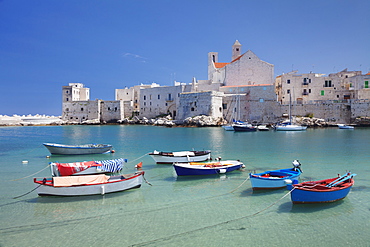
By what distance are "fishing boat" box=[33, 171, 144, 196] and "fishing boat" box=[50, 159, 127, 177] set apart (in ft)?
5.04

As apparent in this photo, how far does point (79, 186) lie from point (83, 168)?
276 cm

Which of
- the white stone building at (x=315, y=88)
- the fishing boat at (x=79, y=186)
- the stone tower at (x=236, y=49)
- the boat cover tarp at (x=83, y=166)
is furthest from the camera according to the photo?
the stone tower at (x=236, y=49)

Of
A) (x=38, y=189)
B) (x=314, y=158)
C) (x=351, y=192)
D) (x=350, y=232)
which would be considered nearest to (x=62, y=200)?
(x=38, y=189)

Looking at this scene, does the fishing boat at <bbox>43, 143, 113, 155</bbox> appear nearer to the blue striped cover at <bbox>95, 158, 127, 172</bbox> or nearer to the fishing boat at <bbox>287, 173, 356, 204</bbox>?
the blue striped cover at <bbox>95, 158, 127, 172</bbox>

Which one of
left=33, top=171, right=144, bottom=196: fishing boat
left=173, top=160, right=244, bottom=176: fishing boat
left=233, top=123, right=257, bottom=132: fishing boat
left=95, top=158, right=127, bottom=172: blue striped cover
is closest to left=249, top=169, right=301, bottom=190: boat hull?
left=173, top=160, right=244, bottom=176: fishing boat

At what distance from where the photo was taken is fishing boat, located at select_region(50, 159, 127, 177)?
10906mm

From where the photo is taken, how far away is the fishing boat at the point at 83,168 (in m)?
10.9

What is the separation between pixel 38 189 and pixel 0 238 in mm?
2907

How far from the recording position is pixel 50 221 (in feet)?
24.0

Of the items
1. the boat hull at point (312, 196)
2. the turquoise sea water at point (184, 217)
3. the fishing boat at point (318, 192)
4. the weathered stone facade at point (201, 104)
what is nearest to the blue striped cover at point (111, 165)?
the turquoise sea water at point (184, 217)

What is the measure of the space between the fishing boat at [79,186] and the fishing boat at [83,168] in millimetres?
1536

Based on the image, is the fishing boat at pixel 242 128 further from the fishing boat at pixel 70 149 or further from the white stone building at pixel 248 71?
the fishing boat at pixel 70 149

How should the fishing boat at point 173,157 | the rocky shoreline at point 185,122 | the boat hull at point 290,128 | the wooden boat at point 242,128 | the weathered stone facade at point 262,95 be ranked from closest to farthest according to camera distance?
the fishing boat at point 173,157, the wooden boat at point 242,128, the boat hull at point 290,128, the rocky shoreline at point 185,122, the weathered stone facade at point 262,95

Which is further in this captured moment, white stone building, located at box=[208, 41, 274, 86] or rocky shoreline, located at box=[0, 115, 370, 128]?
white stone building, located at box=[208, 41, 274, 86]
